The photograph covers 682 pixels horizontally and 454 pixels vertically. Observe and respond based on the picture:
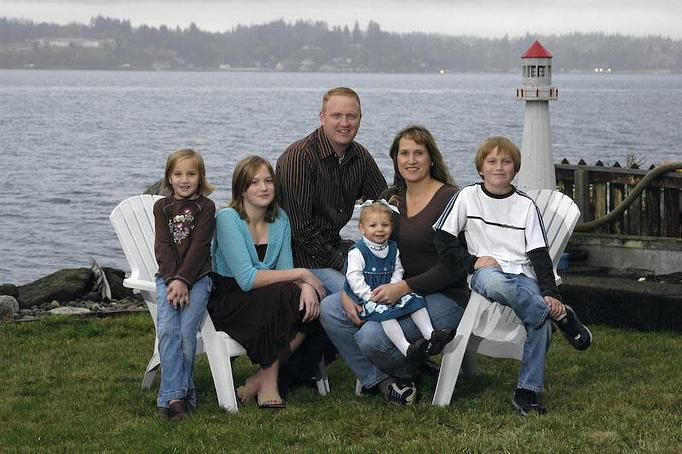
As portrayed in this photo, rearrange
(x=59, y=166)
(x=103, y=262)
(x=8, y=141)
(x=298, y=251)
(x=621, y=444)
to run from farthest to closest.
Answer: (x=8, y=141)
(x=59, y=166)
(x=103, y=262)
(x=298, y=251)
(x=621, y=444)

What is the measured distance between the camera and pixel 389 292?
17.7 feet

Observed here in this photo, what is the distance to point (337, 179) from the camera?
601 cm

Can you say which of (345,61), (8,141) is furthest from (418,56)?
(8,141)

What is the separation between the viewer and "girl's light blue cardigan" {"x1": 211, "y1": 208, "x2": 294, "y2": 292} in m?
5.60

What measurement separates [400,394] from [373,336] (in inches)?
12.3

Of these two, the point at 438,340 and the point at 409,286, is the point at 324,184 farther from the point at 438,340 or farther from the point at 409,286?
the point at 438,340

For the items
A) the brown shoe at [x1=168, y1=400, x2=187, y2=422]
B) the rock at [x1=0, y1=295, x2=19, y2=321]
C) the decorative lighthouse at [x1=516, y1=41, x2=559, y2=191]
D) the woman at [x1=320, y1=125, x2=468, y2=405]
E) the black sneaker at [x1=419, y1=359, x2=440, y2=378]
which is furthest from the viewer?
the rock at [x1=0, y1=295, x2=19, y2=321]

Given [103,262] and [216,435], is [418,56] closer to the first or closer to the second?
[103,262]

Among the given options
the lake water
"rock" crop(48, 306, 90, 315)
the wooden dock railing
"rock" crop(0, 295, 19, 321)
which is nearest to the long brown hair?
the wooden dock railing

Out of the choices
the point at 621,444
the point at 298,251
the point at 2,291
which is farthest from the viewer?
the point at 2,291

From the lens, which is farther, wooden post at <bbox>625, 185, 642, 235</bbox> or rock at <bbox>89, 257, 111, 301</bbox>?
rock at <bbox>89, 257, 111, 301</bbox>

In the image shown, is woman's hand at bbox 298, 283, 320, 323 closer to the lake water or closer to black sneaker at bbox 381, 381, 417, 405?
black sneaker at bbox 381, 381, 417, 405

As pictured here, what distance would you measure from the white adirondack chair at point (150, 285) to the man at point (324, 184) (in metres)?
Result: 0.61

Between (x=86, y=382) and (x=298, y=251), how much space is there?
1.34m
